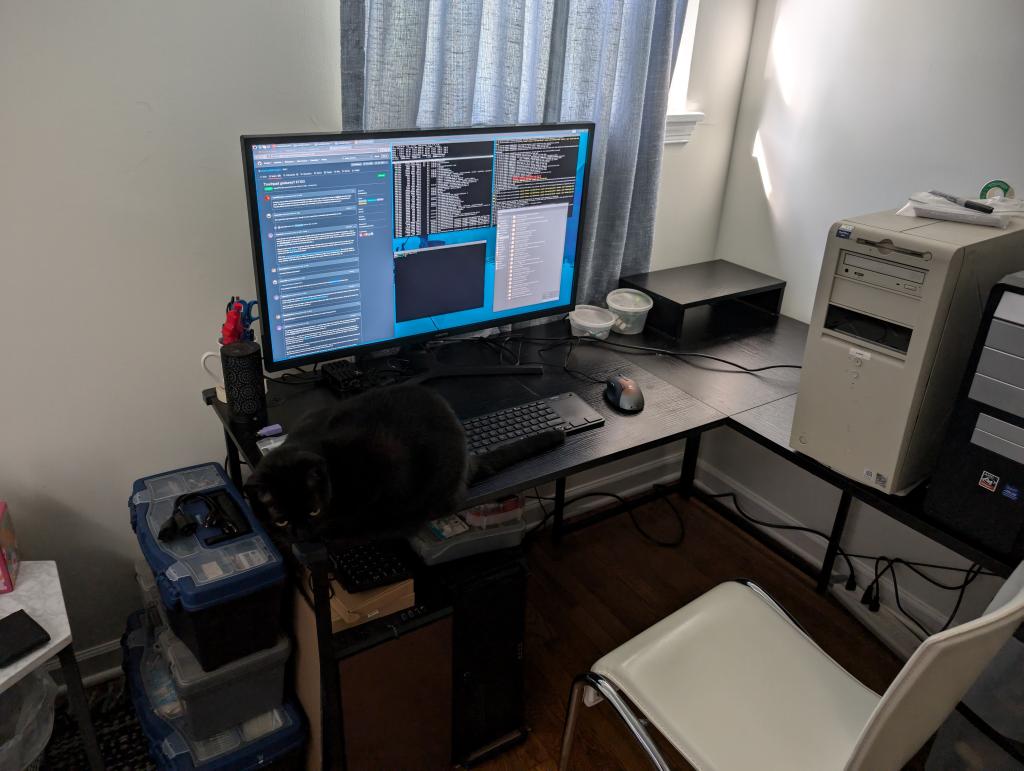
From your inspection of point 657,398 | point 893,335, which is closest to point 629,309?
point 657,398

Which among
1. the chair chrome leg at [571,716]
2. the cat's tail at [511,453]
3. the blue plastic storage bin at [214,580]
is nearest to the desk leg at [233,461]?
the blue plastic storage bin at [214,580]

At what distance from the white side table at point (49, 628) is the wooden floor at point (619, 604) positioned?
79 centimetres

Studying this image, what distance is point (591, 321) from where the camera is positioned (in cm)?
182

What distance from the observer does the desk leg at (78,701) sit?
1.25m

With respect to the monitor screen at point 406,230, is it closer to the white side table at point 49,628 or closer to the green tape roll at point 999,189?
the white side table at point 49,628

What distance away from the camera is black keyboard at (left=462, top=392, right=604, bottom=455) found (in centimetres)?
134

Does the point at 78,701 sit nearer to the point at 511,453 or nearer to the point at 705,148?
the point at 511,453

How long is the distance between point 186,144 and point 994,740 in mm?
1893

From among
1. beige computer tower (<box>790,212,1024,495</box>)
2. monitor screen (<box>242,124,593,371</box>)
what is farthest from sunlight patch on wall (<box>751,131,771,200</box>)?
beige computer tower (<box>790,212,1024,495</box>)

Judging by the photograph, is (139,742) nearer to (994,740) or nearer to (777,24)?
(994,740)

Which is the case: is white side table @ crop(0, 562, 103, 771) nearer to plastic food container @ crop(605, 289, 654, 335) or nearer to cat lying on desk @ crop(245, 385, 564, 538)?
cat lying on desk @ crop(245, 385, 564, 538)

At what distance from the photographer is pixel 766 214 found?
2.13 m

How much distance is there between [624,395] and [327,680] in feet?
2.52

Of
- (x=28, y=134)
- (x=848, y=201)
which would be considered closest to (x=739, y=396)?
(x=848, y=201)
